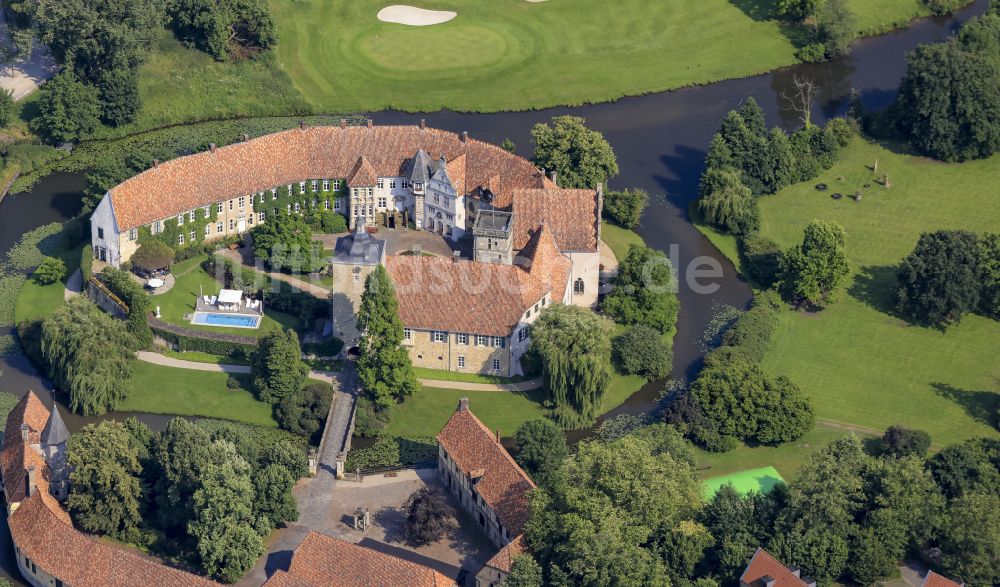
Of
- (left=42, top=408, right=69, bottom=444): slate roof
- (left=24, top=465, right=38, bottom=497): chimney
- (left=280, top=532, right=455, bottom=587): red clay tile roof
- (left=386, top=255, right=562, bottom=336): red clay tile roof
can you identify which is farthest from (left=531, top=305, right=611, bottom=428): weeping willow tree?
(left=24, top=465, right=38, bottom=497): chimney

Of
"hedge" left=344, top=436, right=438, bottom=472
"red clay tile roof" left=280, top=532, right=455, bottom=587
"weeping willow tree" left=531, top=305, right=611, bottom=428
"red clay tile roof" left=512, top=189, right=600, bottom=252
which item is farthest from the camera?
"red clay tile roof" left=512, top=189, right=600, bottom=252

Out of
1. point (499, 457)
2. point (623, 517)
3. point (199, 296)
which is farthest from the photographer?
point (199, 296)

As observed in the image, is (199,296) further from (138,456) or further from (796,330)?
(796,330)

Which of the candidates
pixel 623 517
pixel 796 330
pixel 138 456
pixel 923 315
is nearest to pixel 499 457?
pixel 623 517

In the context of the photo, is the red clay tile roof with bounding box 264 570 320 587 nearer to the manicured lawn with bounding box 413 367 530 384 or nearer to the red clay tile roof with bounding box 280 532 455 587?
the red clay tile roof with bounding box 280 532 455 587

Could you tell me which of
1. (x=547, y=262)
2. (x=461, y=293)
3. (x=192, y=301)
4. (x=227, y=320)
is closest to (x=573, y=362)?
(x=461, y=293)

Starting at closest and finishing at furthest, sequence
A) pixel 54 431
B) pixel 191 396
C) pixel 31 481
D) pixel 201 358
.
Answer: pixel 31 481 → pixel 54 431 → pixel 191 396 → pixel 201 358

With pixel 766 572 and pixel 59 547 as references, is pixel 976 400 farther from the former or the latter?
pixel 59 547
